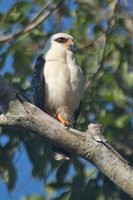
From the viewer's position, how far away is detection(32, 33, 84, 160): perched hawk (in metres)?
6.41

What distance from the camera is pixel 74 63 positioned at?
6.63 m

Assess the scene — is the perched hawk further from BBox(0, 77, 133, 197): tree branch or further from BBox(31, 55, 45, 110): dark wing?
BBox(0, 77, 133, 197): tree branch

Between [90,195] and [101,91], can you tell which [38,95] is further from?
[90,195]

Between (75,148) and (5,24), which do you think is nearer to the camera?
(75,148)

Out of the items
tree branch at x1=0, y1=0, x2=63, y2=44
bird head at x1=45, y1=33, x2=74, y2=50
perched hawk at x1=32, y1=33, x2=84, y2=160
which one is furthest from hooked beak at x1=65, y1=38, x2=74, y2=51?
tree branch at x1=0, y1=0, x2=63, y2=44

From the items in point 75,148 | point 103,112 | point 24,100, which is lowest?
point 103,112

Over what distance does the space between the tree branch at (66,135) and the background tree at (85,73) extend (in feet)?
2.52

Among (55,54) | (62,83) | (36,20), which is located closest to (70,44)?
(55,54)

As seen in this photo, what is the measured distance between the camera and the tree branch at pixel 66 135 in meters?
4.72

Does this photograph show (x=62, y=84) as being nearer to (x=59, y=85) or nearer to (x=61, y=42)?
(x=59, y=85)

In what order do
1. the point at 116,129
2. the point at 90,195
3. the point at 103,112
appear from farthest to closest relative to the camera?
1. the point at 103,112
2. the point at 116,129
3. the point at 90,195

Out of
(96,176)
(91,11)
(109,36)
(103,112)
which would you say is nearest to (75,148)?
(96,176)

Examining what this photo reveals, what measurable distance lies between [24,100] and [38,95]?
5.18 ft

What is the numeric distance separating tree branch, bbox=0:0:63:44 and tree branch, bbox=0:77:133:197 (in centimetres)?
199
